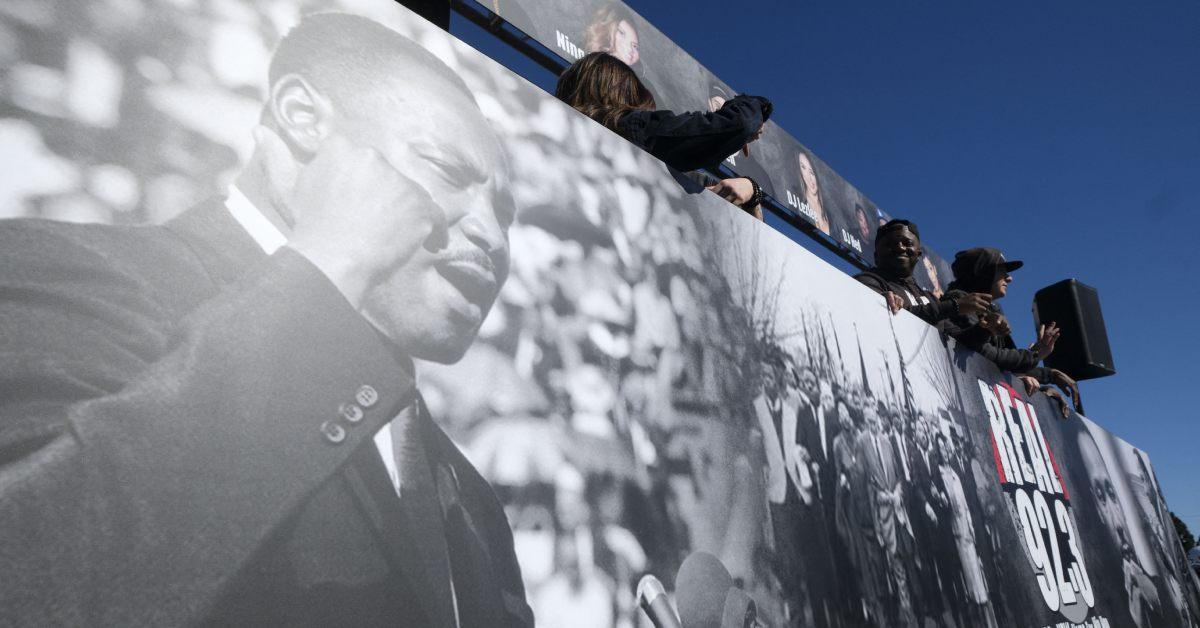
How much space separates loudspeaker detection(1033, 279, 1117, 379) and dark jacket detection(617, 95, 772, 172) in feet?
11.7

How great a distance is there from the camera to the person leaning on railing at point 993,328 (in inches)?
118

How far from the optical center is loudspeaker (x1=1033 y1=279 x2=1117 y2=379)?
422cm

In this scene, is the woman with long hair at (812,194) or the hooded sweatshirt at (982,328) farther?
the woman with long hair at (812,194)

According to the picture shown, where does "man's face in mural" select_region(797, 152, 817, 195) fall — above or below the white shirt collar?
above

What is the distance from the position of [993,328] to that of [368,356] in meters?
2.87

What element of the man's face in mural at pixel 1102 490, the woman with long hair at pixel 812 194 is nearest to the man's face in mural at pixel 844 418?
the man's face in mural at pixel 1102 490

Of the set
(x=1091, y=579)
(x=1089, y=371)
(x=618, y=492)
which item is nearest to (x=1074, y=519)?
(x=1091, y=579)

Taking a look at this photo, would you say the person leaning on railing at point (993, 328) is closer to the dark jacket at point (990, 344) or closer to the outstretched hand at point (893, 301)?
the dark jacket at point (990, 344)

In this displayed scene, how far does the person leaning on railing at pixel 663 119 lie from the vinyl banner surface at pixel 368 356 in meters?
0.12

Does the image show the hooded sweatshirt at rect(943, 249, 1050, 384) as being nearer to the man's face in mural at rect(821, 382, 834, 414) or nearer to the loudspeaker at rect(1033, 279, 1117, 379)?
the loudspeaker at rect(1033, 279, 1117, 379)

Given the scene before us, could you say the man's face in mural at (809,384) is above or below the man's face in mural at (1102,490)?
below

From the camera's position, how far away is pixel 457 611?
0.87 metres

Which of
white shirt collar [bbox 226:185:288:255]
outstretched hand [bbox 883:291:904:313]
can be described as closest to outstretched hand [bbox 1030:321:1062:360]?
outstretched hand [bbox 883:291:904:313]

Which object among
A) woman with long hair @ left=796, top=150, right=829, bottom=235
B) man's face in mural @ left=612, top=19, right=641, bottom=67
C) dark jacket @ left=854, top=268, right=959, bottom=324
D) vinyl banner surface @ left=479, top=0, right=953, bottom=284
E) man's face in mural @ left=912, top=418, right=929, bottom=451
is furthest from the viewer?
woman with long hair @ left=796, top=150, right=829, bottom=235
